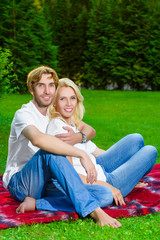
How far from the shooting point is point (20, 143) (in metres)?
3.54

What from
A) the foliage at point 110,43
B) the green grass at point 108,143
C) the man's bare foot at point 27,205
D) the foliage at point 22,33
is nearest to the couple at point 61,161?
the man's bare foot at point 27,205

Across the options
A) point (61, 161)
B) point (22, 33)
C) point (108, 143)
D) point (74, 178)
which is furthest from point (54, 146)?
point (22, 33)

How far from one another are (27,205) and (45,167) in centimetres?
49

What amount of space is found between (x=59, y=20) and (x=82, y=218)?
27.9 m

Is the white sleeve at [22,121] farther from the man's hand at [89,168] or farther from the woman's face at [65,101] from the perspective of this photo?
the man's hand at [89,168]

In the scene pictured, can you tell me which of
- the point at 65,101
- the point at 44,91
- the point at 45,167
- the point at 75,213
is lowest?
the point at 75,213

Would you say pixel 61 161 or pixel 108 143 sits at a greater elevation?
pixel 61 161

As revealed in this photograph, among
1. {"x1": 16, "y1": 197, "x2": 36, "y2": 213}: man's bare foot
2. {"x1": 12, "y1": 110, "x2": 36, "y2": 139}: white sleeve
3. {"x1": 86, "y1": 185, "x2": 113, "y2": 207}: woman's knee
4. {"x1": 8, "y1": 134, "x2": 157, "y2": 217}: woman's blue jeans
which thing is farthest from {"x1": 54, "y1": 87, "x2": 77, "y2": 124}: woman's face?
{"x1": 16, "y1": 197, "x2": 36, "y2": 213}: man's bare foot

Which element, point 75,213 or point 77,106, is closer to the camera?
point 75,213

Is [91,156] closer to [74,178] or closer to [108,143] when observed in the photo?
[74,178]

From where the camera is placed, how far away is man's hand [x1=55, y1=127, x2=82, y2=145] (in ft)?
11.8

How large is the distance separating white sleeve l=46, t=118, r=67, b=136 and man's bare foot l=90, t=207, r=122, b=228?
88 centimetres

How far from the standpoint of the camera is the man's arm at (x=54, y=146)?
3.16 meters

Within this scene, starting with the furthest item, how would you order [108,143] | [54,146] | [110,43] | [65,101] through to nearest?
[110,43]
[108,143]
[65,101]
[54,146]
